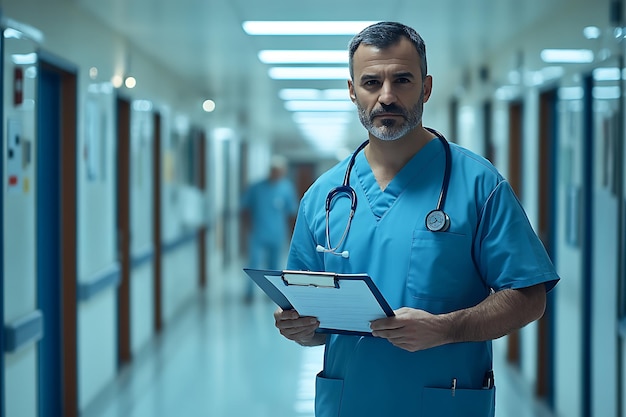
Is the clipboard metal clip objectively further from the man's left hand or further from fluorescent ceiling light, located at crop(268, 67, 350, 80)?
fluorescent ceiling light, located at crop(268, 67, 350, 80)

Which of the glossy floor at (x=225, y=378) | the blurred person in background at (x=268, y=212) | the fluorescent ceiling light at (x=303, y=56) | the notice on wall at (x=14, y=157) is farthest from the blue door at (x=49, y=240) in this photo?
the blurred person in background at (x=268, y=212)

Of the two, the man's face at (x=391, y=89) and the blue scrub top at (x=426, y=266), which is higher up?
the man's face at (x=391, y=89)

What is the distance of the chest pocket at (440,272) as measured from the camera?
144 centimetres

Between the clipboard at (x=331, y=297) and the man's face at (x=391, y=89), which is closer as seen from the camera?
the clipboard at (x=331, y=297)

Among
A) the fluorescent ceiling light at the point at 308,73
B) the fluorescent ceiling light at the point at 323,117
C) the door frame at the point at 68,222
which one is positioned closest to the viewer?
the door frame at the point at 68,222

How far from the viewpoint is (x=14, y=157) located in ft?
10.4

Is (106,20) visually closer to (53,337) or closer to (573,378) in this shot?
(53,337)

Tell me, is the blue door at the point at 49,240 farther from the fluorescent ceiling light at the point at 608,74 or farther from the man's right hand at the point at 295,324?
the man's right hand at the point at 295,324

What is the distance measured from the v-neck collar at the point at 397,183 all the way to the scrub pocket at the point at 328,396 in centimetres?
34

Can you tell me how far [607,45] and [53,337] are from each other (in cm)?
300

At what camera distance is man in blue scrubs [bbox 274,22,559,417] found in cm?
140

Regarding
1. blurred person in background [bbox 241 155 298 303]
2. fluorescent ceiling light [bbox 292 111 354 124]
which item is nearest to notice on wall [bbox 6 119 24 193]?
blurred person in background [bbox 241 155 298 303]

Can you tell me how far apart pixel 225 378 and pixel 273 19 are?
226cm

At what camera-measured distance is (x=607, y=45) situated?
3.35 metres
